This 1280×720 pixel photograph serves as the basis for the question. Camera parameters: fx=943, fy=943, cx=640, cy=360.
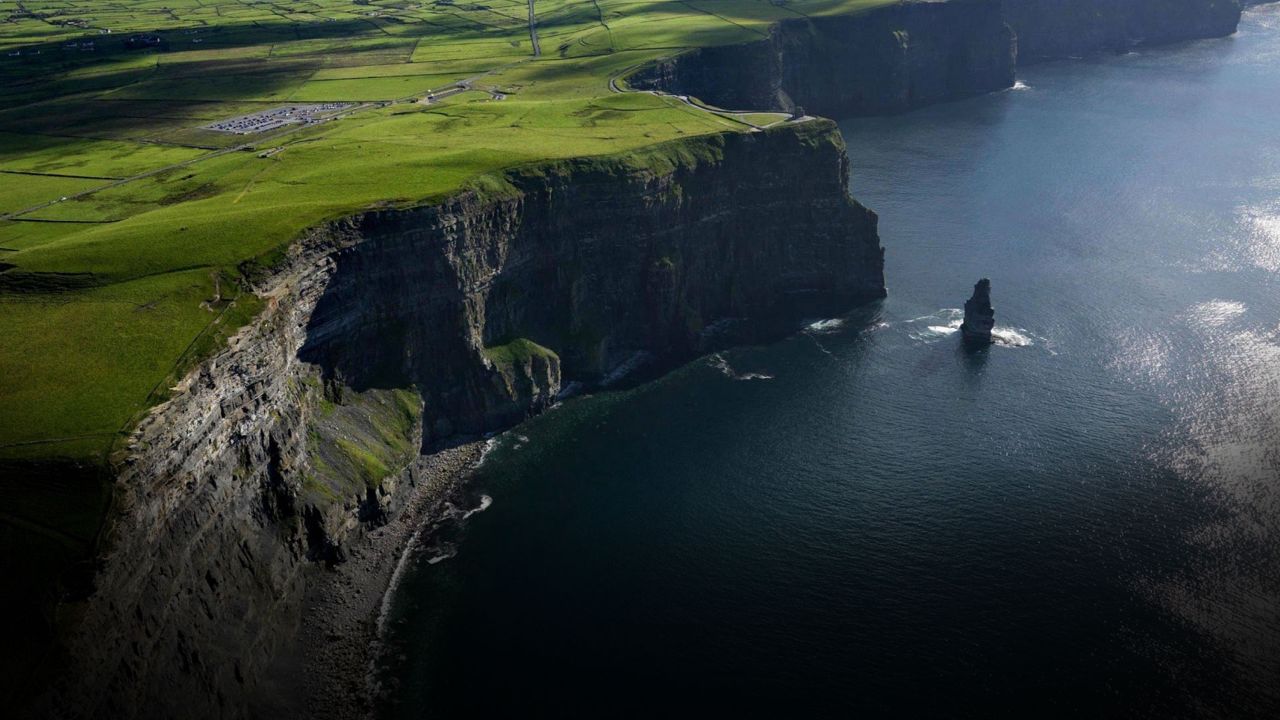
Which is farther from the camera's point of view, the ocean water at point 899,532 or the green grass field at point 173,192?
the green grass field at point 173,192

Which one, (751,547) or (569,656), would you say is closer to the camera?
(569,656)

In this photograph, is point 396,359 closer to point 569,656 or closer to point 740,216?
point 569,656

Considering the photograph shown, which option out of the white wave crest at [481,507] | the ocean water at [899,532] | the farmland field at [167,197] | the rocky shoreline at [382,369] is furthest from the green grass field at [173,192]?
the ocean water at [899,532]

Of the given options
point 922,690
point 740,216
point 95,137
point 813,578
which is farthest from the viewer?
point 95,137

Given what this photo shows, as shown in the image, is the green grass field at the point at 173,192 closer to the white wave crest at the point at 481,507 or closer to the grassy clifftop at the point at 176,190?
the grassy clifftop at the point at 176,190

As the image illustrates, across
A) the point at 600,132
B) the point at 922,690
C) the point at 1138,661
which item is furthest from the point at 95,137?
the point at 1138,661

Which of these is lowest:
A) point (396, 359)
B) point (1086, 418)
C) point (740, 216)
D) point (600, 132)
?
point (1086, 418)

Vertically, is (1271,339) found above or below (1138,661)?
above
